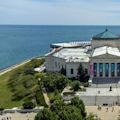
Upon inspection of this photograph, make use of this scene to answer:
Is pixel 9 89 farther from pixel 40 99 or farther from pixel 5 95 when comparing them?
pixel 40 99

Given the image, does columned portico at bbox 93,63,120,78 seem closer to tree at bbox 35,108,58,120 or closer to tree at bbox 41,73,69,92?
tree at bbox 41,73,69,92

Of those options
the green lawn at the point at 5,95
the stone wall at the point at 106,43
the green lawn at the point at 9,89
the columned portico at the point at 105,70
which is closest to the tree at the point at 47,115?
the green lawn at the point at 9,89

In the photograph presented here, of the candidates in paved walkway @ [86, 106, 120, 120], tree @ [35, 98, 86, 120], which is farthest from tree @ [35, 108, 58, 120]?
paved walkway @ [86, 106, 120, 120]

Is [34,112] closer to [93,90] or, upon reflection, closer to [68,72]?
[93,90]

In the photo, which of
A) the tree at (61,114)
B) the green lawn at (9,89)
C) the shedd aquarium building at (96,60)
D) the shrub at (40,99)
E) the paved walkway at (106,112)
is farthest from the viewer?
the shedd aquarium building at (96,60)

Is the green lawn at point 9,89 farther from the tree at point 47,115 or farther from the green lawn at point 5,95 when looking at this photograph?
the tree at point 47,115

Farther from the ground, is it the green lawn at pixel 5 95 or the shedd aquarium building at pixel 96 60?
the shedd aquarium building at pixel 96 60

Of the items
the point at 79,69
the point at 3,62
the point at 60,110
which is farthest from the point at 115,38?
the point at 3,62
